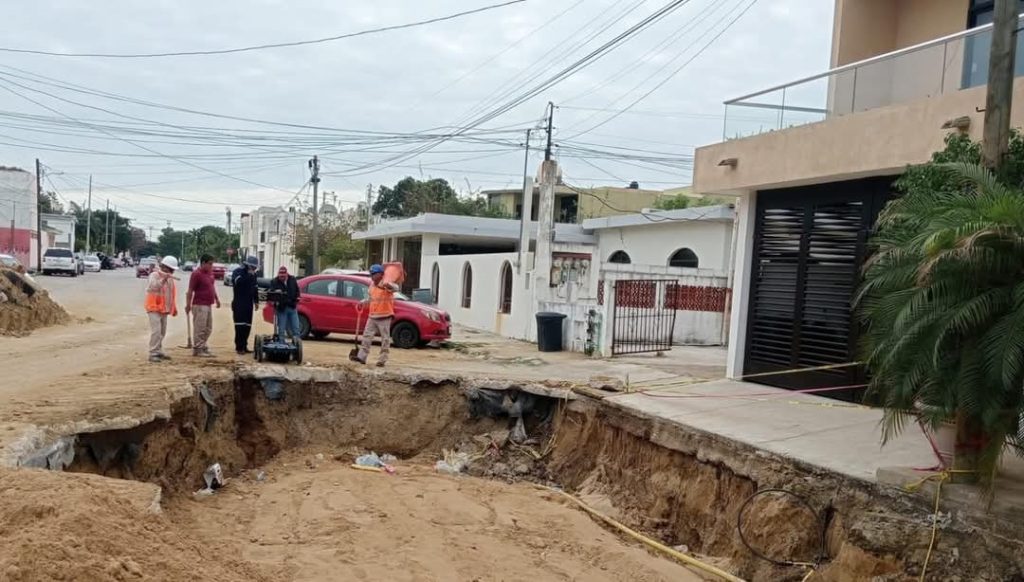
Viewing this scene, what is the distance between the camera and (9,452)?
614 cm

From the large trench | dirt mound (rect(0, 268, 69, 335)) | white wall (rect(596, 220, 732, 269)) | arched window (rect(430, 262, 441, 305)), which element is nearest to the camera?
the large trench

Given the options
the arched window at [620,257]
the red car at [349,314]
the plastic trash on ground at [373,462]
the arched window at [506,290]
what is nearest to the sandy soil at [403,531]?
the plastic trash on ground at [373,462]

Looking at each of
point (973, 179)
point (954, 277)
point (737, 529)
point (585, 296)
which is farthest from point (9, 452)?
point (585, 296)

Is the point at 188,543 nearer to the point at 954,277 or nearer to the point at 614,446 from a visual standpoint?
the point at 954,277

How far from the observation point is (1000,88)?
597 cm

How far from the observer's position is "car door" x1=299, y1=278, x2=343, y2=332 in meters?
16.8

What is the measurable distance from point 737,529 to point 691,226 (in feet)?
50.3

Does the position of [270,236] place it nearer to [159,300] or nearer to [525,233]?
[525,233]

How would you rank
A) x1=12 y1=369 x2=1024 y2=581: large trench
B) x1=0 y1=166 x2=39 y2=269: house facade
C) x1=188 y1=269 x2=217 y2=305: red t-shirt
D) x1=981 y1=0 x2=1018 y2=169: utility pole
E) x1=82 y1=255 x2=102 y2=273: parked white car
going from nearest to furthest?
x1=12 y1=369 x2=1024 y2=581: large trench
x1=981 y1=0 x2=1018 y2=169: utility pole
x1=188 y1=269 x2=217 y2=305: red t-shirt
x1=0 y1=166 x2=39 y2=269: house facade
x1=82 y1=255 x2=102 y2=273: parked white car

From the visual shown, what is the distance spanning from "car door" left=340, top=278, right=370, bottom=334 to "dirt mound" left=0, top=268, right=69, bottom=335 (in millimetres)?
6270

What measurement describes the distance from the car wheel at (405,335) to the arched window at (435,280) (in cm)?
1000

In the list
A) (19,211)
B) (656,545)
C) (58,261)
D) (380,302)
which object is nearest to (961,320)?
(656,545)

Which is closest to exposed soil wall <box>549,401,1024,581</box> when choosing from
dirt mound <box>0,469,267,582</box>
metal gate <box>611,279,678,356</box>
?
dirt mound <box>0,469,267,582</box>

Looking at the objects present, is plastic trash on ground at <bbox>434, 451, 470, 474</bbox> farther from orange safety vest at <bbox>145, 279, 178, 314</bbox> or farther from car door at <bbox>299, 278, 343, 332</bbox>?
car door at <bbox>299, 278, 343, 332</bbox>
